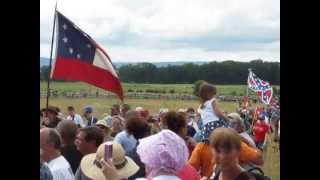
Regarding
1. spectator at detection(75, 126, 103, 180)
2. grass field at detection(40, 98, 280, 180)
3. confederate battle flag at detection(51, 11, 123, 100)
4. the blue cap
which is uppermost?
confederate battle flag at detection(51, 11, 123, 100)

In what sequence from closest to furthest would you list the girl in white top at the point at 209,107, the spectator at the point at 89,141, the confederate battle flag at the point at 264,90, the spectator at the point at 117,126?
the spectator at the point at 89,141
the girl in white top at the point at 209,107
the spectator at the point at 117,126
the confederate battle flag at the point at 264,90

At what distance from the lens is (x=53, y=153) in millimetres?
3973

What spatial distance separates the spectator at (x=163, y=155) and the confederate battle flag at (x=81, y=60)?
2.36 metres

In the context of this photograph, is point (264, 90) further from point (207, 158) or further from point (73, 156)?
point (73, 156)

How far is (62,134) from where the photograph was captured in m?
4.69

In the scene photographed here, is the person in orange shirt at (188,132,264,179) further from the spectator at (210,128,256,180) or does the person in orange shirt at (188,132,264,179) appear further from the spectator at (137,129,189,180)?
the spectator at (137,129,189,180)

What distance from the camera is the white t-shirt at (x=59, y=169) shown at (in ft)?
12.5

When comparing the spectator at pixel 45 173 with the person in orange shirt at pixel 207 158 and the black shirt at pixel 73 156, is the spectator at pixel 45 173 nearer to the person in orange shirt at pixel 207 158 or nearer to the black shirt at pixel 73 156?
the black shirt at pixel 73 156

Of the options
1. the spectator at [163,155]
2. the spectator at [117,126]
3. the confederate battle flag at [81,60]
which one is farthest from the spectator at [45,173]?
the spectator at [117,126]

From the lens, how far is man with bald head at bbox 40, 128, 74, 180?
152 inches

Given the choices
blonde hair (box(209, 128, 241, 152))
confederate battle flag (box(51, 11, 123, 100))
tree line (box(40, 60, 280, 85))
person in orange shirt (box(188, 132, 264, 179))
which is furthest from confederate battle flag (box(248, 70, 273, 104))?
blonde hair (box(209, 128, 241, 152))

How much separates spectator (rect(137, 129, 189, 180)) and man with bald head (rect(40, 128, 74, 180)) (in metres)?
0.89

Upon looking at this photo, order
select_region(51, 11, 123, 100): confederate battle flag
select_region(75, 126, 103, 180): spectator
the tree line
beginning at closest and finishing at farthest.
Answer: select_region(75, 126, 103, 180): spectator → select_region(51, 11, 123, 100): confederate battle flag → the tree line
